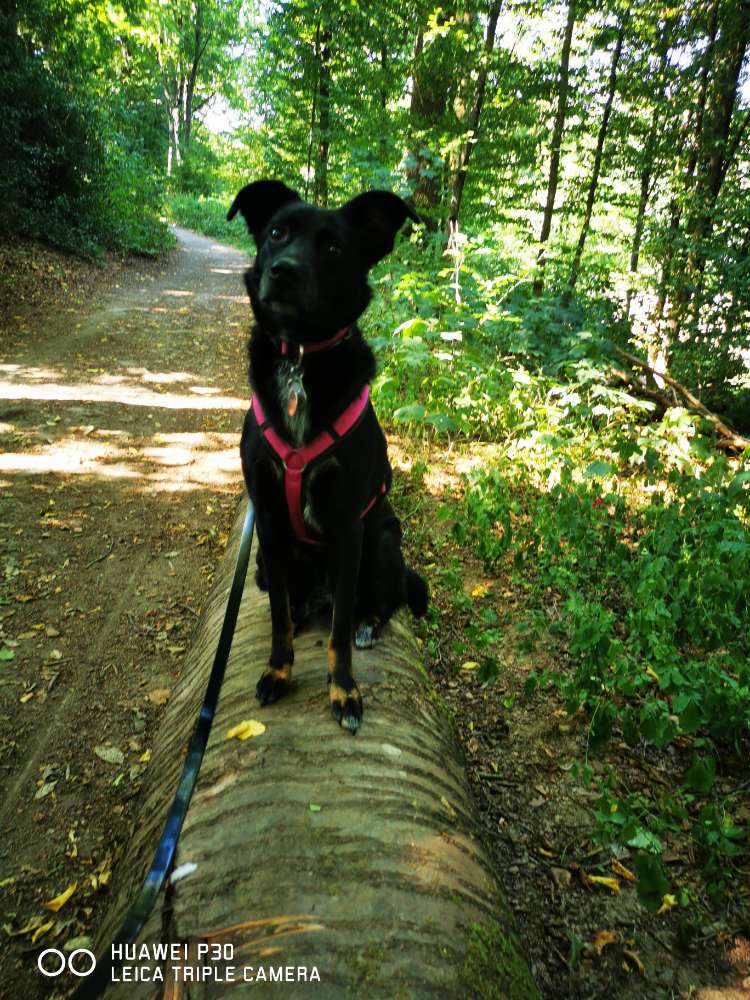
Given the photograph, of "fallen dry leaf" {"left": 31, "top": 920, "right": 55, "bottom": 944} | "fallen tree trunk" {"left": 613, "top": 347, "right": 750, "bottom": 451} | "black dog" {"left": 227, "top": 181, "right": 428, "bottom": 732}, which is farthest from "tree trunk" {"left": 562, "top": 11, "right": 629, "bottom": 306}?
"fallen dry leaf" {"left": 31, "top": 920, "right": 55, "bottom": 944}

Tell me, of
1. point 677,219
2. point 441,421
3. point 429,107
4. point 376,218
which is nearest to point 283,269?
point 376,218

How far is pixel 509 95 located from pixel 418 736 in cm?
892

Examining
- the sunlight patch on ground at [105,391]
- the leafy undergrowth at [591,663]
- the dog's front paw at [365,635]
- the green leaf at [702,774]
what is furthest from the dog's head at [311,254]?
the sunlight patch on ground at [105,391]

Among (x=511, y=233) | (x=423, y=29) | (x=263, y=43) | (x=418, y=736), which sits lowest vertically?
(x=418, y=736)

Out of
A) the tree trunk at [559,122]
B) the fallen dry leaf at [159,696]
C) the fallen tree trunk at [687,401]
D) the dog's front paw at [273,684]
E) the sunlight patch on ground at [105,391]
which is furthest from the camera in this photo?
the tree trunk at [559,122]

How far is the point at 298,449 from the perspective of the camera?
81.7 inches

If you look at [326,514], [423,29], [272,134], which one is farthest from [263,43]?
[326,514]

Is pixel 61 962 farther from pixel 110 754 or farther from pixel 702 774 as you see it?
pixel 702 774

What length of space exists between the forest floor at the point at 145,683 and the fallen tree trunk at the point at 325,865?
59 centimetres

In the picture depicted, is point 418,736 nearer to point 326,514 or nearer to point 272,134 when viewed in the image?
point 326,514

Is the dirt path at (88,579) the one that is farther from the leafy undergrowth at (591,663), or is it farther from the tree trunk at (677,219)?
the tree trunk at (677,219)

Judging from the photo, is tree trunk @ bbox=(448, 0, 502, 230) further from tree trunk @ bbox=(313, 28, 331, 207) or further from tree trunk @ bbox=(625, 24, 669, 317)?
tree trunk @ bbox=(313, 28, 331, 207)

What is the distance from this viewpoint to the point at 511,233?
1110cm

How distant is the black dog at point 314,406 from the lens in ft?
6.81
